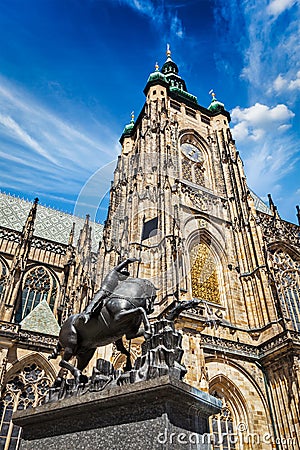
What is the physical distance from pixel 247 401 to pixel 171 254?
239 inches

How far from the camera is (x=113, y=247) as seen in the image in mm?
16250

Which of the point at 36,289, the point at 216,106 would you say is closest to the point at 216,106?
the point at 216,106

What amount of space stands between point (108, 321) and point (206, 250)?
1354 centimetres

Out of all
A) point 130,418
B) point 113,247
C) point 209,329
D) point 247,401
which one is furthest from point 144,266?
point 130,418

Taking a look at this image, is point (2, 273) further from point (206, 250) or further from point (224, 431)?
point (224, 431)

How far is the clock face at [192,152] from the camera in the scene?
896 inches

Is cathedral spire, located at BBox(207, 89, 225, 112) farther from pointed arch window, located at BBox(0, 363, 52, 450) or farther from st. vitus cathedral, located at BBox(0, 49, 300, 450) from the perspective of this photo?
pointed arch window, located at BBox(0, 363, 52, 450)

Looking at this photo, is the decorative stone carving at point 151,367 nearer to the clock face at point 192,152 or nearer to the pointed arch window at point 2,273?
the pointed arch window at point 2,273

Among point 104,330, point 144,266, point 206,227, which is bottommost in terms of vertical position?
point 104,330

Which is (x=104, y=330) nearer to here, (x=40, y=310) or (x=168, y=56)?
(x=40, y=310)

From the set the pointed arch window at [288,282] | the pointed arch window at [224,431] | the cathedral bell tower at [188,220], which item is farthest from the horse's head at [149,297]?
the pointed arch window at [288,282]

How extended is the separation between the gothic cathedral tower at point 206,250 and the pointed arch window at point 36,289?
522cm

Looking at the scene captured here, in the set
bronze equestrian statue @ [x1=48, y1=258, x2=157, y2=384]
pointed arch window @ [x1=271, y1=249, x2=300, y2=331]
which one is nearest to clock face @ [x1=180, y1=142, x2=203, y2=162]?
pointed arch window @ [x1=271, y1=249, x2=300, y2=331]

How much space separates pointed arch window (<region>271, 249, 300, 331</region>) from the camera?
51.7 ft
